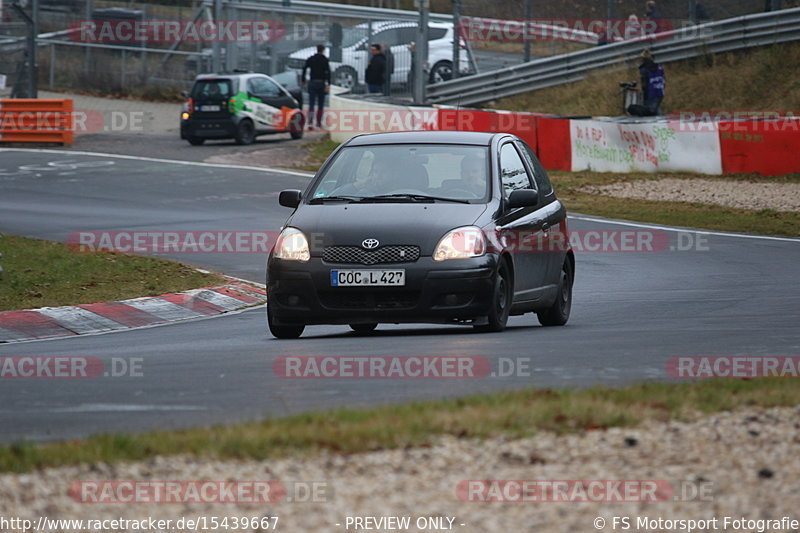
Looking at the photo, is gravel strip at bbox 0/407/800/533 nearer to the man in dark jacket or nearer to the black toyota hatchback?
the black toyota hatchback

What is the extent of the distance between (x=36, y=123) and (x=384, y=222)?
84.3 ft

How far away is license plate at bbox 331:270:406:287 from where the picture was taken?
980cm

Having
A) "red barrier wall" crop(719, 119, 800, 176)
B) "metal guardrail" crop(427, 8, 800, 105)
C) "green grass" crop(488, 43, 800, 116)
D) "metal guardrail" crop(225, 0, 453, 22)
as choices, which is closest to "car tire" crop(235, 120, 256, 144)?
"metal guardrail" crop(427, 8, 800, 105)

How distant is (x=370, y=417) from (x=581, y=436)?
0.95 m

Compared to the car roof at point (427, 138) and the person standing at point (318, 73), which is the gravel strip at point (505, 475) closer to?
the car roof at point (427, 138)

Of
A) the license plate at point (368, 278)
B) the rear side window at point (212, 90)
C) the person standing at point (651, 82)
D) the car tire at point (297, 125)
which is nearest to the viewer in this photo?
the license plate at point (368, 278)

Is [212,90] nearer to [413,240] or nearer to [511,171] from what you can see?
[511,171]

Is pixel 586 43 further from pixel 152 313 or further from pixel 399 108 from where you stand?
pixel 152 313

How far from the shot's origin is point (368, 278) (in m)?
9.84

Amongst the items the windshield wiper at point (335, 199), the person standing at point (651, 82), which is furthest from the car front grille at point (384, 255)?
the person standing at point (651, 82)

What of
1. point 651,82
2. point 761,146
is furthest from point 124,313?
point 651,82

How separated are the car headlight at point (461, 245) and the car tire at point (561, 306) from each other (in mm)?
1806

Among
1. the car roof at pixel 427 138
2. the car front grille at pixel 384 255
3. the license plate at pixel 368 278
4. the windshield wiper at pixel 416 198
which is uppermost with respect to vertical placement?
the car roof at pixel 427 138

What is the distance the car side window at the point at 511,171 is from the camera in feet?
35.8
